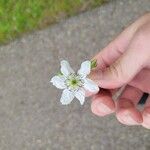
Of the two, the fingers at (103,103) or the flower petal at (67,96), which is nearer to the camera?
the flower petal at (67,96)

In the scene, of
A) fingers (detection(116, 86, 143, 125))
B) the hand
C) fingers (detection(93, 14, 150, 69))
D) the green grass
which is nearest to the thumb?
the hand

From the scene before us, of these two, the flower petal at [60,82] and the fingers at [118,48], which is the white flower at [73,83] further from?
the fingers at [118,48]

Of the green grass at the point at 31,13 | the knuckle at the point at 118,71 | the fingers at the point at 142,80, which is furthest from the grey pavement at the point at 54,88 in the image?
the knuckle at the point at 118,71

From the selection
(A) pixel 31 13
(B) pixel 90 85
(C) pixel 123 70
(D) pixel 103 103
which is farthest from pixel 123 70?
(A) pixel 31 13

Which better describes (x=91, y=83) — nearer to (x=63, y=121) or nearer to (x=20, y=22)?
(x=63, y=121)

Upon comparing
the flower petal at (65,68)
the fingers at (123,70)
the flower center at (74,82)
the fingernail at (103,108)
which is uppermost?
the flower petal at (65,68)

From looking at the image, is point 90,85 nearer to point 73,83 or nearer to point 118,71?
point 73,83
